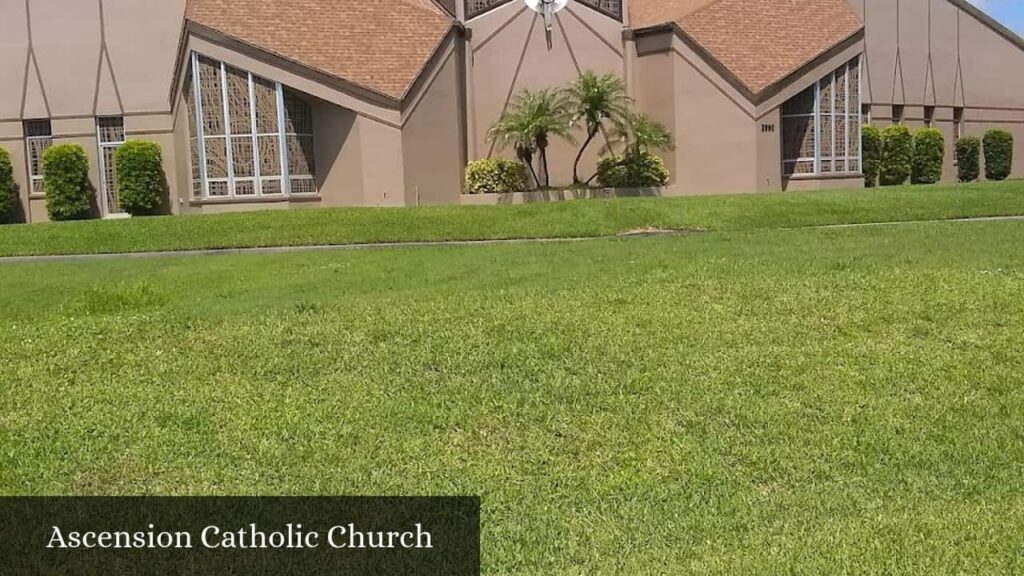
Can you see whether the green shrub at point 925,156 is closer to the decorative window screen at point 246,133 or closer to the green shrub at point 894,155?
the green shrub at point 894,155

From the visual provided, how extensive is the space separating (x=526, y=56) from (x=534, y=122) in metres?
3.47

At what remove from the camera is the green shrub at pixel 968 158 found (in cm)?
3650

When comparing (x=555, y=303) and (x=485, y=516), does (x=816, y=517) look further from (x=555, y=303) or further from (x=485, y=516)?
(x=555, y=303)

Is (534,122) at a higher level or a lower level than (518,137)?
higher

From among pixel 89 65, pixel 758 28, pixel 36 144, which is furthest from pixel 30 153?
pixel 758 28

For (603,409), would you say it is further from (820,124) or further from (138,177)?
(138,177)

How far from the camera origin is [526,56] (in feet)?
89.2

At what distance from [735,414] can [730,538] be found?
5.24ft

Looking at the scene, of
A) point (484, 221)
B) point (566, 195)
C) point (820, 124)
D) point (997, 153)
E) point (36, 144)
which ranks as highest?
point (36, 144)

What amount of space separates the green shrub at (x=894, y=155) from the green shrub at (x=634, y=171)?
11.4m

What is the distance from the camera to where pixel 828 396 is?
5.86 meters

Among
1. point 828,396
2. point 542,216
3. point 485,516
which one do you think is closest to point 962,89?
point 542,216

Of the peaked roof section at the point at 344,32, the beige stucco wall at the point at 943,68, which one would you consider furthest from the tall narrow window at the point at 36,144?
the beige stucco wall at the point at 943,68

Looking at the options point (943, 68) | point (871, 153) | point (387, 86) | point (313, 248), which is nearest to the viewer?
point (313, 248)
